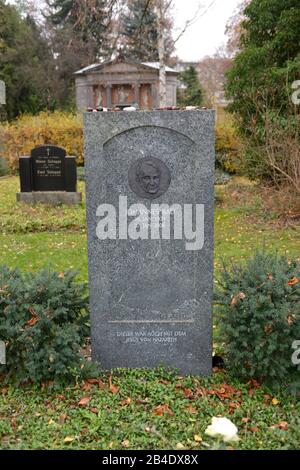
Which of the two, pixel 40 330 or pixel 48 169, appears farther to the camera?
pixel 48 169

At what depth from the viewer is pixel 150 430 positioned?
3387mm

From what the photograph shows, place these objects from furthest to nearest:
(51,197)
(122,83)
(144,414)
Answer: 1. (122,83)
2. (51,197)
3. (144,414)

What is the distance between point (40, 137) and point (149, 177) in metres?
17.2

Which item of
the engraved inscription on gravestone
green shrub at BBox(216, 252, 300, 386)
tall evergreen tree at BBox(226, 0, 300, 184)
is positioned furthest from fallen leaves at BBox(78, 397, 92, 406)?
the engraved inscription on gravestone

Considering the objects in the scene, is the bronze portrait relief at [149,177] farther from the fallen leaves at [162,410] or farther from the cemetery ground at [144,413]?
the fallen leaves at [162,410]

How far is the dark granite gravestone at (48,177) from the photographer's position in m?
12.4

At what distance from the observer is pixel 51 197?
40.6 ft

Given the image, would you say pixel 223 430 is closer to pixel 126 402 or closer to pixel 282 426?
pixel 282 426

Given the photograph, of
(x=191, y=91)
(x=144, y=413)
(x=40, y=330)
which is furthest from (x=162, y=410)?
(x=191, y=91)

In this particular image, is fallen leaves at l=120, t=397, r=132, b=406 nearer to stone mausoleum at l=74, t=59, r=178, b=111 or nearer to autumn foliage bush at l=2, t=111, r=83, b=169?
autumn foliage bush at l=2, t=111, r=83, b=169

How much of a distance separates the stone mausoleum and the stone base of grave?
1485 cm

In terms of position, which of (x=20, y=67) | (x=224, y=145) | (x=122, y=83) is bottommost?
(x=224, y=145)

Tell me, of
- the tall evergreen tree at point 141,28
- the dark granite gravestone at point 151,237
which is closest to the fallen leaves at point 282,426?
the dark granite gravestone at point 151,237
